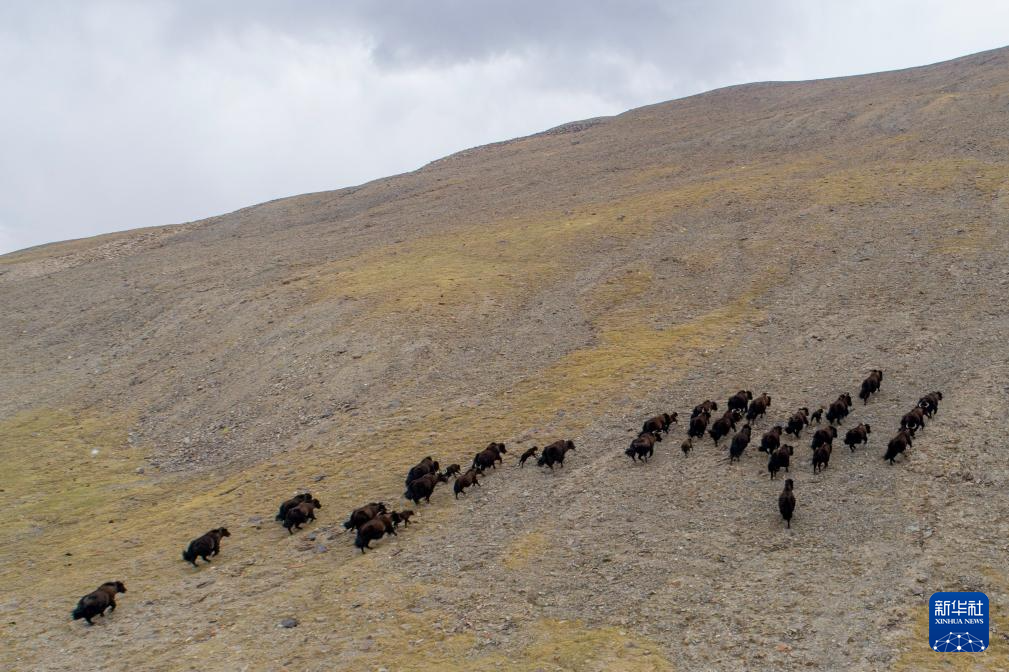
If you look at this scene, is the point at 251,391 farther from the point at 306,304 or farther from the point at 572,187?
the point at 572,187

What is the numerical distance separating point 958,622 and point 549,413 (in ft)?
51.5

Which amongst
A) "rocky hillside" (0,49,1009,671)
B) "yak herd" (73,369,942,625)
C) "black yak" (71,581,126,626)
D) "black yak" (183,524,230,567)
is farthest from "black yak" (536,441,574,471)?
"black yak" (71,581,126,626)

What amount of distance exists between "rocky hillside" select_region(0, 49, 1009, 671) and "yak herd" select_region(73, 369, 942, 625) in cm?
42

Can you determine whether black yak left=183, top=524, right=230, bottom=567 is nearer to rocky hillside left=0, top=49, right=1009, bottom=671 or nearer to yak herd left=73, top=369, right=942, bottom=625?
yak herd left=73, top=369, right=942, bottom=625

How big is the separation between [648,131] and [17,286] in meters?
61.7

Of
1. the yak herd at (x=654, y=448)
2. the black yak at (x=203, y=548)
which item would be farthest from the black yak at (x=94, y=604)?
the black yak at (x=203, y=548)

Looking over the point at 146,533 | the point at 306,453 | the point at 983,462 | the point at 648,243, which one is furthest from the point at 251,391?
the point at 983,462

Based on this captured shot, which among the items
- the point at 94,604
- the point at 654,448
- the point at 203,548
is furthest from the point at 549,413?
the point at 94,604

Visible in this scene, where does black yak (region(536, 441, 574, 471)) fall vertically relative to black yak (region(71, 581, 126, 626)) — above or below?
above

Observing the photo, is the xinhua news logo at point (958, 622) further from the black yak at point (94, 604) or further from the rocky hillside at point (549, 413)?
the black yak at point (94, 604)

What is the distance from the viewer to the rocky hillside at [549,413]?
1505 centimetres

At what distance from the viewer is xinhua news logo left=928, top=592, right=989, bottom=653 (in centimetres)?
1262

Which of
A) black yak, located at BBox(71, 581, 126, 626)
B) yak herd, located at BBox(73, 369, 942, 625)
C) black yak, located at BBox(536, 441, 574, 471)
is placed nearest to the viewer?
black yak, located at BBox(71, 581, 126, 626)

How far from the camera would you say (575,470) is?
22547mm
